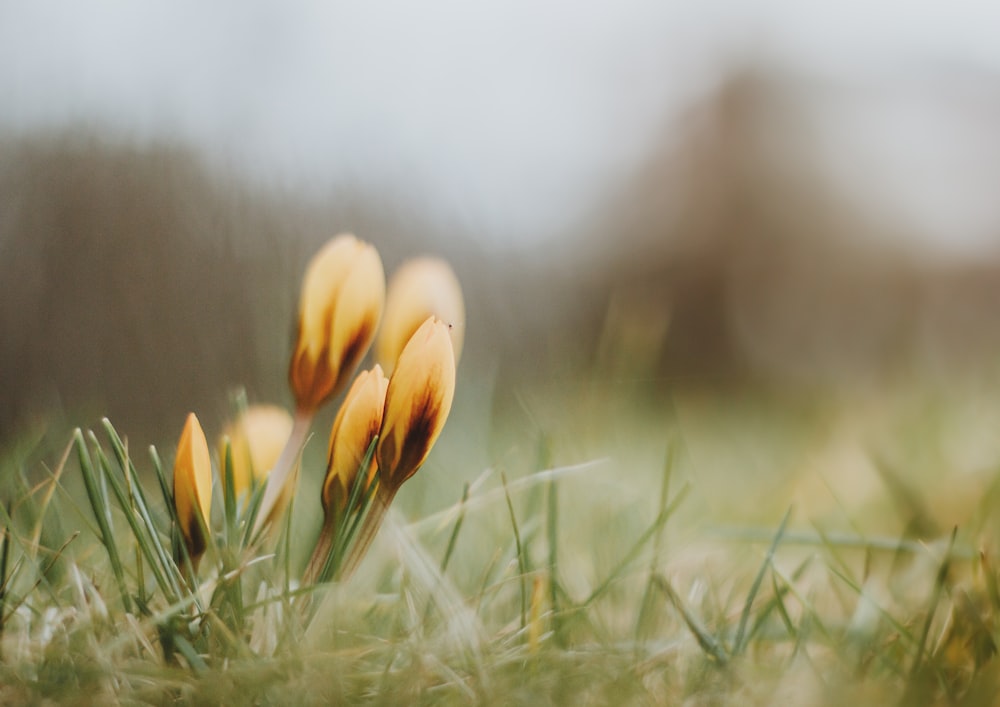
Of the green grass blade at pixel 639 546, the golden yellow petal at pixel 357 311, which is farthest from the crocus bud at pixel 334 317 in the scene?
the green grass blade at pixel 639 546

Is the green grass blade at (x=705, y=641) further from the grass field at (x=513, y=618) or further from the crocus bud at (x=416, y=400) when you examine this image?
the crocus bud at (x=416, y=400)

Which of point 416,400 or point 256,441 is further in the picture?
point 256,441

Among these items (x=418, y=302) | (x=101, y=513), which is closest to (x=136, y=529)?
(x=101, y=513)

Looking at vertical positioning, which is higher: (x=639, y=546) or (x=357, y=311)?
(x=357, y=311)

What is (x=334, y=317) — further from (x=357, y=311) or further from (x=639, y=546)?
(x=639, y=546)

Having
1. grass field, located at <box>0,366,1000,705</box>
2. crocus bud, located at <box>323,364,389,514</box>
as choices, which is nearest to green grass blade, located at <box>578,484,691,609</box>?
grass field, located at <box>0,366,1000,705</box>

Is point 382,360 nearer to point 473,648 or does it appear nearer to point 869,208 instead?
point 473,648

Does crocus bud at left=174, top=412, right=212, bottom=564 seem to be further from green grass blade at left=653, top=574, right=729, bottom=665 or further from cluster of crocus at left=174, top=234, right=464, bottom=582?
green grass blade at left=653, top=574, right=729, bottom=665

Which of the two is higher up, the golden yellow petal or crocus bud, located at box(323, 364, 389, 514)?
the golden yellow petal
